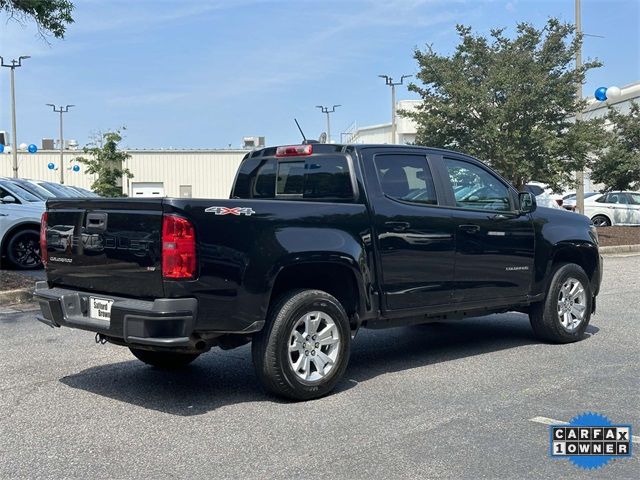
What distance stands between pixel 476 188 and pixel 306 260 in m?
2.30

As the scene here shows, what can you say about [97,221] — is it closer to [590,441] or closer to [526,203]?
[590,441]

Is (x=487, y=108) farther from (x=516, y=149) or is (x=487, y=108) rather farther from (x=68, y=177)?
(x=68, y=177)

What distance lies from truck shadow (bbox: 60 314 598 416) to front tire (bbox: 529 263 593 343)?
1.06ft

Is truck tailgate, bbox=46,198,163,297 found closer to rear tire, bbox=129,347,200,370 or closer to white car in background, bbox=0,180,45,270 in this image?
rear tire, bbox=129,347,200,370

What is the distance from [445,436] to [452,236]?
224 centimetres

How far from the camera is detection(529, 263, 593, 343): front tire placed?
24.1 feet

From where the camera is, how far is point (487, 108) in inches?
672

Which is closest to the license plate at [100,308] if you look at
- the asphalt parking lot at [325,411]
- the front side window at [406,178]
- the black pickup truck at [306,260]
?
the black pickup truck at [306,260]

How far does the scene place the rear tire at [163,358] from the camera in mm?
6328

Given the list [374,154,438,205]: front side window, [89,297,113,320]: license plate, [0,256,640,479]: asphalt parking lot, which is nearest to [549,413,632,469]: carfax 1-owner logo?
[0,256,640,479]: asphalt parking lot

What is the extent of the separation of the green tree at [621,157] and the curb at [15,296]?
16.0 metres

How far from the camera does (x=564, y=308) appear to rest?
7.50m

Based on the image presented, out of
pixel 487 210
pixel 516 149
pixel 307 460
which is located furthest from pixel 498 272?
pixel 516 149

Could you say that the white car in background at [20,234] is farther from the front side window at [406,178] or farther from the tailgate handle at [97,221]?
the front side window at [406,178]
